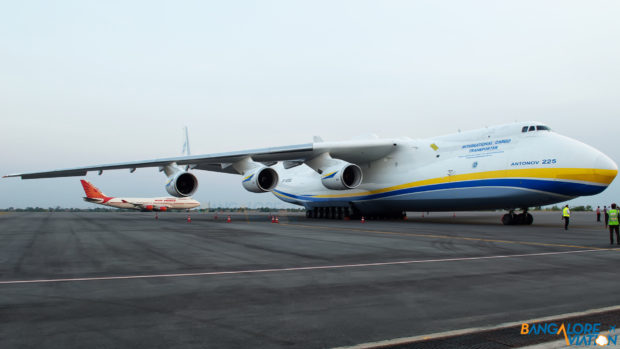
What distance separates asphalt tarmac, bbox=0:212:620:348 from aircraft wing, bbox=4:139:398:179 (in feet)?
41.9

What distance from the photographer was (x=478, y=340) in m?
3.37

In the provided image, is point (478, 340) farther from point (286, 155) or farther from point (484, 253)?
point (286, 155)

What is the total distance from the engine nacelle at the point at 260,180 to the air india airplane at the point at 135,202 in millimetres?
39817

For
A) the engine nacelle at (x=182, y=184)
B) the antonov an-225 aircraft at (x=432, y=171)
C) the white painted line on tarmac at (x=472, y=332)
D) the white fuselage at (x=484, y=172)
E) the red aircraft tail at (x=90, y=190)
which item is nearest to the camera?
the white painted line on tarmac at (x=472, y=332)

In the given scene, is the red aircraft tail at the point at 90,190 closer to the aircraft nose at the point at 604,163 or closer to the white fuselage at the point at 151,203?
the white fuselage at the point at 151,203

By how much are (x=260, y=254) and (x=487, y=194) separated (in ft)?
38.4

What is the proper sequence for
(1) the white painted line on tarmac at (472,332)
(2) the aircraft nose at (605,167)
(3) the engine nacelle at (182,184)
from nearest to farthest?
(1) the white painted line on tarmac at (472,332) → (2) the aircraft nose at (605,167) → (3) the engine nacelle at (182,184)

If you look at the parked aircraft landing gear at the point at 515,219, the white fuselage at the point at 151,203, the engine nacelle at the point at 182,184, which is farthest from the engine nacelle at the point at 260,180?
the white fuselage at the point at 151,203

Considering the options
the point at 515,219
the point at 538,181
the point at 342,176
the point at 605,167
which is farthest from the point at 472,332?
the point at 342,176

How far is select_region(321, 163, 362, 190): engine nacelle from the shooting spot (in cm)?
2095

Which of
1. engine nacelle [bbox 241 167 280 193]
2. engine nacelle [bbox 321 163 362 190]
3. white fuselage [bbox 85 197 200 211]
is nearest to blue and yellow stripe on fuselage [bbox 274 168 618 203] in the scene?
engine nacelle [bbox 321 163 362 190]

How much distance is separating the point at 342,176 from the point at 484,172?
6.18 m

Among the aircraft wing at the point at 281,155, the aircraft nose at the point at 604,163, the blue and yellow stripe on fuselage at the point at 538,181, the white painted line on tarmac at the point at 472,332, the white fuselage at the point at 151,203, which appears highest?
the aircraft wing at the point at 281,155

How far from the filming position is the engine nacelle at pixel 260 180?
2153 cm
